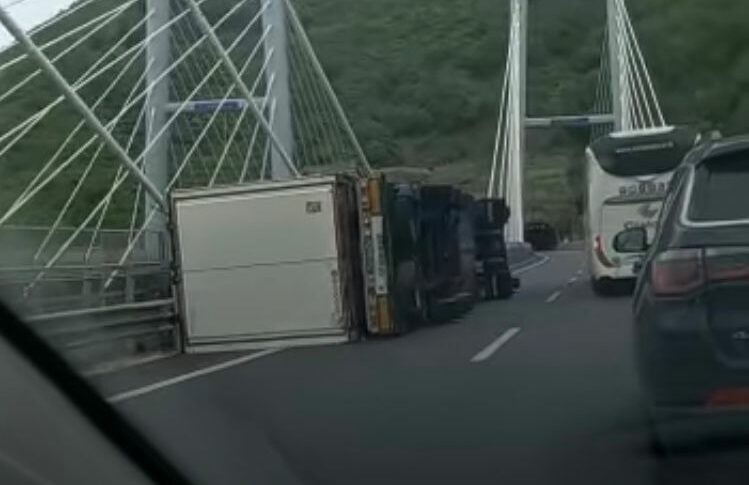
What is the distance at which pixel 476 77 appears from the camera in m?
6.38

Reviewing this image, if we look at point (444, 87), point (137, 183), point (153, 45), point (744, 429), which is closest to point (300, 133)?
point (153, 45)

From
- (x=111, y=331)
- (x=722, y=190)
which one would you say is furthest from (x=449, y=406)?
(x=111, y=331)

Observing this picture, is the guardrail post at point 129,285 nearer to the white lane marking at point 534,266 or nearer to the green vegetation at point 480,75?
the green vegetation at point 480,75

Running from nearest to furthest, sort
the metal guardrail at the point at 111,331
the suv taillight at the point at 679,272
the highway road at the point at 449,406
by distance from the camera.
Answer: the metal guardrail at the point at 111,331 < the highway road at the point at 449,406 < the suv taillight at the point at 679,272

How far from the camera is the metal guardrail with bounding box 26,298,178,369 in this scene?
3951 mm

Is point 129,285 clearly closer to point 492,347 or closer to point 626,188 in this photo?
point 492,347

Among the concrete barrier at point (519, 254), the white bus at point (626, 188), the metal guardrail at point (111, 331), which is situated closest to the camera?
the metal guardrail at point (111, 331)

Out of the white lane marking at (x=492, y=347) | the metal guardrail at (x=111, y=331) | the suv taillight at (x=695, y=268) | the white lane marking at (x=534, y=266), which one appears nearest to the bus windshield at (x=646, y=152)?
the suv taillight at (x=695, y=268)

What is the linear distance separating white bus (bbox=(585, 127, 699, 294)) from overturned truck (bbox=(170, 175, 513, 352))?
675 millimetres

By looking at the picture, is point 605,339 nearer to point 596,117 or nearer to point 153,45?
point 596,117

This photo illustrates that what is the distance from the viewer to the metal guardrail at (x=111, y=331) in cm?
395

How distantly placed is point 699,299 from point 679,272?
12 centimetres

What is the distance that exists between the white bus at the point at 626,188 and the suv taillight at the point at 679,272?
5.2 inches

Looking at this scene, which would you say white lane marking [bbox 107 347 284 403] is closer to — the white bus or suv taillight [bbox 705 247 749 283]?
the white bus
